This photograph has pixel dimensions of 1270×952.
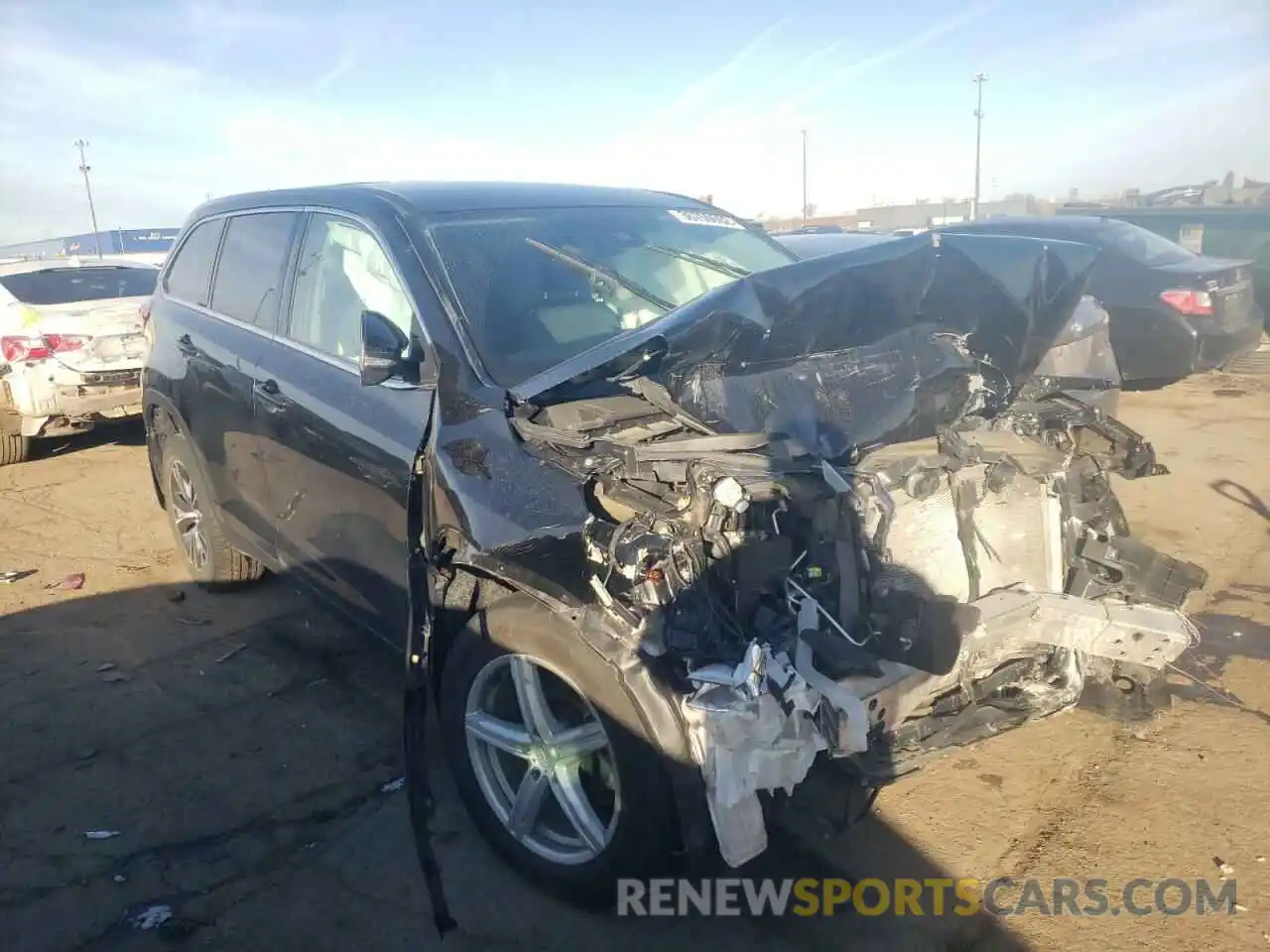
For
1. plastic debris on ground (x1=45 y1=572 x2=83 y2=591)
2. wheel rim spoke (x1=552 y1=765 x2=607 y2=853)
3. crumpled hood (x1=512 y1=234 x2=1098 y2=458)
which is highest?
crumpled hood (x1=512 y1=234 x2=1098 y2=458)

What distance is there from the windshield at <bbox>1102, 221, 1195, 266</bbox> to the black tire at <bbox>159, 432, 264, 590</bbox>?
8.11 meters

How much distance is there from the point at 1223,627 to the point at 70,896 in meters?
4.50

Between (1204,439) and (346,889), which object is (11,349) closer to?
(346,889)

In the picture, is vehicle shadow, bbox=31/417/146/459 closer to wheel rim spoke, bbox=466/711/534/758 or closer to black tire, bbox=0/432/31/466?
black tire, bbox=0/432/31/466

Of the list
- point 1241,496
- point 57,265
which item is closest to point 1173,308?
point 1241,496

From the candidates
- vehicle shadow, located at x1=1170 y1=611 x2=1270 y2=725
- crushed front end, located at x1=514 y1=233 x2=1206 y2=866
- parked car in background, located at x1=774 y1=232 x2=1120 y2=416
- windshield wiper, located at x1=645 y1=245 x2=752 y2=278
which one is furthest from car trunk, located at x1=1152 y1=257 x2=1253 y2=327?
windshield wiper, located at x1=645 y1=245 x2=752 y2=278

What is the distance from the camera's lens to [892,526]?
2654 mm

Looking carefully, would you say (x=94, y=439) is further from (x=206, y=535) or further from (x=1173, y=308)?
(x=1173, y=308)

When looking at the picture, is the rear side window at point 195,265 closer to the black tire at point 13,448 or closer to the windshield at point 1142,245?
the black tire at point 13,448

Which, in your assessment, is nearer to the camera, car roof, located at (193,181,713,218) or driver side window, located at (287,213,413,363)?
driver side window, located at (287,213,413,363)

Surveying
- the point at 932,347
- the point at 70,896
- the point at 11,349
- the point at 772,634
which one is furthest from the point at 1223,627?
the point at 11,349

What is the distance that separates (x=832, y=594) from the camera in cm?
248

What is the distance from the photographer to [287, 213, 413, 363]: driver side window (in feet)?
10.6

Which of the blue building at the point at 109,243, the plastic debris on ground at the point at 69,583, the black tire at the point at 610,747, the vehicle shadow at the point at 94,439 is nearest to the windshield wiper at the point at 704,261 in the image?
the black tire at the point at 610,747
